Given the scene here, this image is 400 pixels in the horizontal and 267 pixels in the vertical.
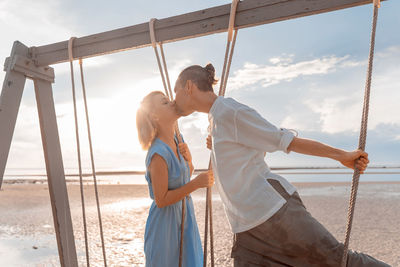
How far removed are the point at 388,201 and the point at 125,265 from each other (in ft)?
26.1

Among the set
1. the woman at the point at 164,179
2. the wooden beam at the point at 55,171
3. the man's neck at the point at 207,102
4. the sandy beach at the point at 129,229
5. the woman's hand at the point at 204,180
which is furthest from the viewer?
the sandy beach at the point at 129,229

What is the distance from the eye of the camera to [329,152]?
1292 millimetres

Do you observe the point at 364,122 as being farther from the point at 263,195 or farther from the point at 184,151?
the point at 184,151

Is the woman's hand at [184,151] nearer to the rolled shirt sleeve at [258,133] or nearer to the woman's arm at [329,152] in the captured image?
the rolled shirt sleeve at [258,133]

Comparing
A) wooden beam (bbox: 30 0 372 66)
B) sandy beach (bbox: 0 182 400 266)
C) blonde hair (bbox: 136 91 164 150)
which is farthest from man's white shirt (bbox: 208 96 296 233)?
sandy beach (bbox: 0 182 400 266)

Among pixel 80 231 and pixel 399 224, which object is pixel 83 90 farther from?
pixel 399 224

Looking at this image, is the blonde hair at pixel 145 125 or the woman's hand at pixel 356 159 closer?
the woman's hand at pixel 356 159

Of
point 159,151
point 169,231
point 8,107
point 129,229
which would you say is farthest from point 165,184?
point 129,229

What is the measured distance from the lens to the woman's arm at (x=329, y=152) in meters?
1.29

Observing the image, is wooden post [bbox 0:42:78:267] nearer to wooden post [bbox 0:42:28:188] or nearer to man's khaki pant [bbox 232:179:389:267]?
wooden post [bbox 0:42:28:188]

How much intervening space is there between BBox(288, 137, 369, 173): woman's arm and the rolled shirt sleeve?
4 cm

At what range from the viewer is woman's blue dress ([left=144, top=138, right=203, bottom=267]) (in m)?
1.93

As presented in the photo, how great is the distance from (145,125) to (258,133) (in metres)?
0.86

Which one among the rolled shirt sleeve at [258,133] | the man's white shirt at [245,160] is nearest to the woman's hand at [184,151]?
the man's white shirt at [245,160]
